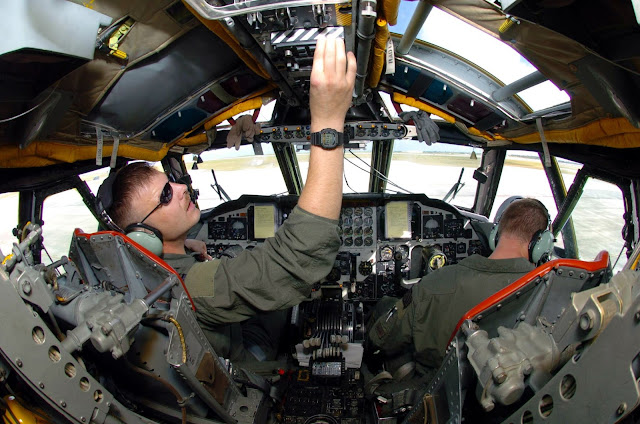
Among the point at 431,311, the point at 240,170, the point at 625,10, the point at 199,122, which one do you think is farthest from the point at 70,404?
the point at 240,170

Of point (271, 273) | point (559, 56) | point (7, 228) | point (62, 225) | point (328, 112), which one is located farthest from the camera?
point (62, 225)

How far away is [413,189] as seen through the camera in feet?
30.2

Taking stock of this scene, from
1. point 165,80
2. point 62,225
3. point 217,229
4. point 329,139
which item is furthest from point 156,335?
point 62,225

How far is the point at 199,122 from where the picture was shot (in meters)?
3.33

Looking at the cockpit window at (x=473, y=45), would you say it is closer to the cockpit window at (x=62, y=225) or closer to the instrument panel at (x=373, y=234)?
the instrument panel at (x=373, y=234)

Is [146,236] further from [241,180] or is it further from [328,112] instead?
[241,180]

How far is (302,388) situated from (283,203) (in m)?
2.05

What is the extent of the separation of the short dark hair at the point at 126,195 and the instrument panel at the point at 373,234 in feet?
7.22

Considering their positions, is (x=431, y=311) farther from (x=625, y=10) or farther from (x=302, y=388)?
(x=625, y=10)

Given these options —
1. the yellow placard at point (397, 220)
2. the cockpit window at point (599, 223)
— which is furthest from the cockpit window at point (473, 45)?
the cockpit window at point (599, 223)

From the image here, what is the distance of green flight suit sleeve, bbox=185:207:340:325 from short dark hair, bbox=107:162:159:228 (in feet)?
1.74

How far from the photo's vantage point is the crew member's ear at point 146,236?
1.62 meters

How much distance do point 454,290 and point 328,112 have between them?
1.37 meters

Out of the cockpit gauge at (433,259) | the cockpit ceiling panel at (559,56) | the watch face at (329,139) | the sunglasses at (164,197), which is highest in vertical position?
the cockpit ceiling panel at (559,56)
